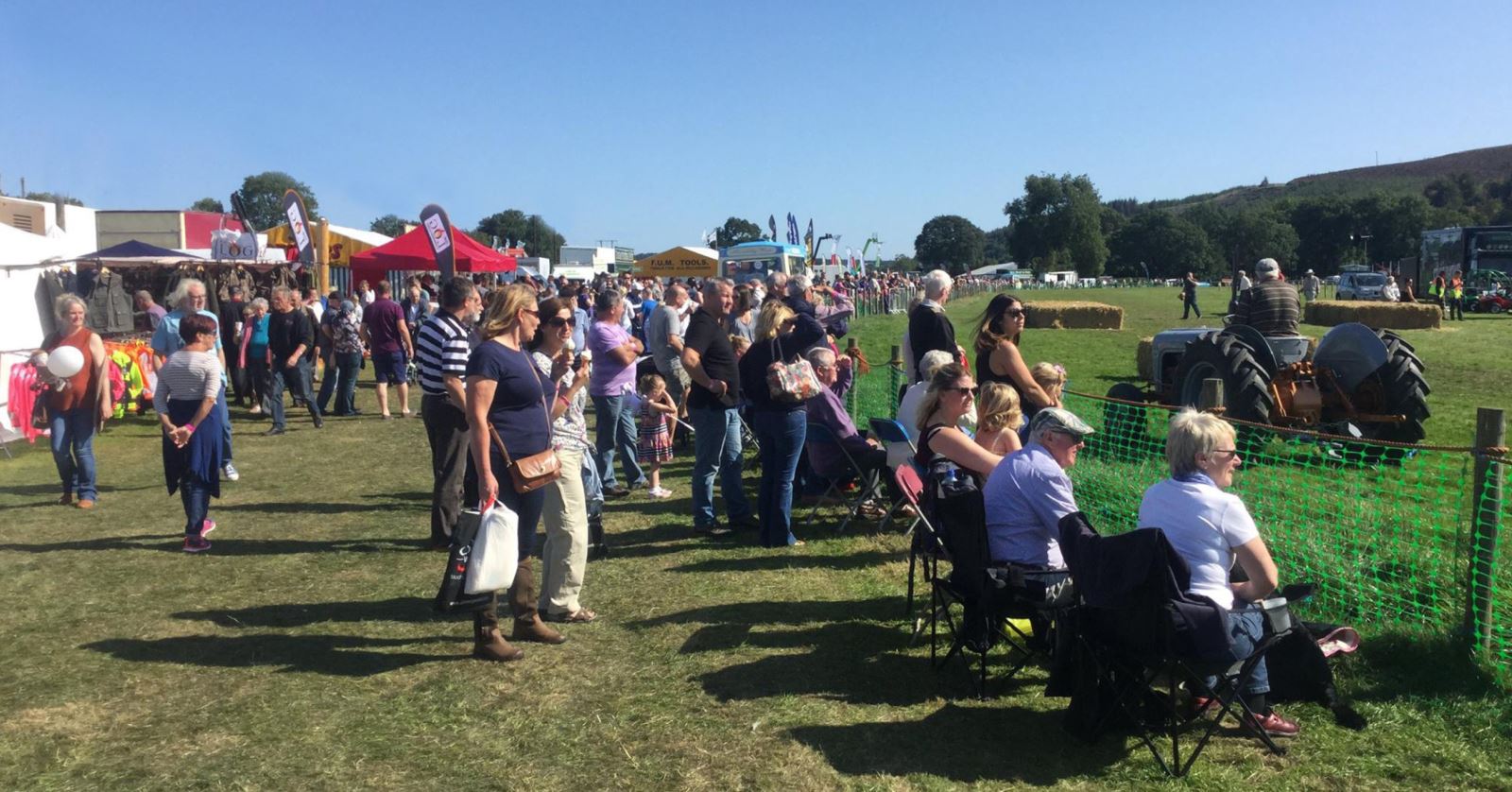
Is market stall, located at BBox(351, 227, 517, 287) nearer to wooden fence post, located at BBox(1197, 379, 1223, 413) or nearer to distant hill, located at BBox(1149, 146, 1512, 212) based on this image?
wooden fence post, located at BBox(1197, 379, 1223, 413)

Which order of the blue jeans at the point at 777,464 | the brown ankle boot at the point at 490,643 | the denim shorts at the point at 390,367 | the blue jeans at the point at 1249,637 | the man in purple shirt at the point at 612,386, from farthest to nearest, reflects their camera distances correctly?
the denim shorts at the point at 390,367 < the man in purple shirt at the point at 612,386 < the blue jeans at the point at 777,464 < the brown ankle boot at the point at 490,643 < the blue jeans at the point at 1249,637

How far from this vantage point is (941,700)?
411cm

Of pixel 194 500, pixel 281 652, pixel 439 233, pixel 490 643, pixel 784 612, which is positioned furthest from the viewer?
pixel 439 233

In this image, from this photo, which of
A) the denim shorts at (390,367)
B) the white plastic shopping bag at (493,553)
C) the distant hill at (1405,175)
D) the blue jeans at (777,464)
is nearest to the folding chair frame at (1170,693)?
the white plastic shopping bag at (493,553)

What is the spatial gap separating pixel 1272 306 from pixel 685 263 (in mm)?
25925

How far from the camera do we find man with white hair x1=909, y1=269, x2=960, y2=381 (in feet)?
22.3

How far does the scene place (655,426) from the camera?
8094 millimetres

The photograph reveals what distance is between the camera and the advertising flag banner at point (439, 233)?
10859 mm

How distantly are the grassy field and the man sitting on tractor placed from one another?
15.9 feet

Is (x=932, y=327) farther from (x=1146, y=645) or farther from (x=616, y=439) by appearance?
(x=1146, y=645)

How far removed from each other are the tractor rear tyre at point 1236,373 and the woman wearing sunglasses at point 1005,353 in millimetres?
2927

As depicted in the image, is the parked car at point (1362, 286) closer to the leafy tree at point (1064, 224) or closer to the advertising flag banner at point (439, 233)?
the advertising flag banner at point (439, 233)

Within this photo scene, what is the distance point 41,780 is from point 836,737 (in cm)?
271

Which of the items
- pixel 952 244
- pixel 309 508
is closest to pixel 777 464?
pixel 309 508
